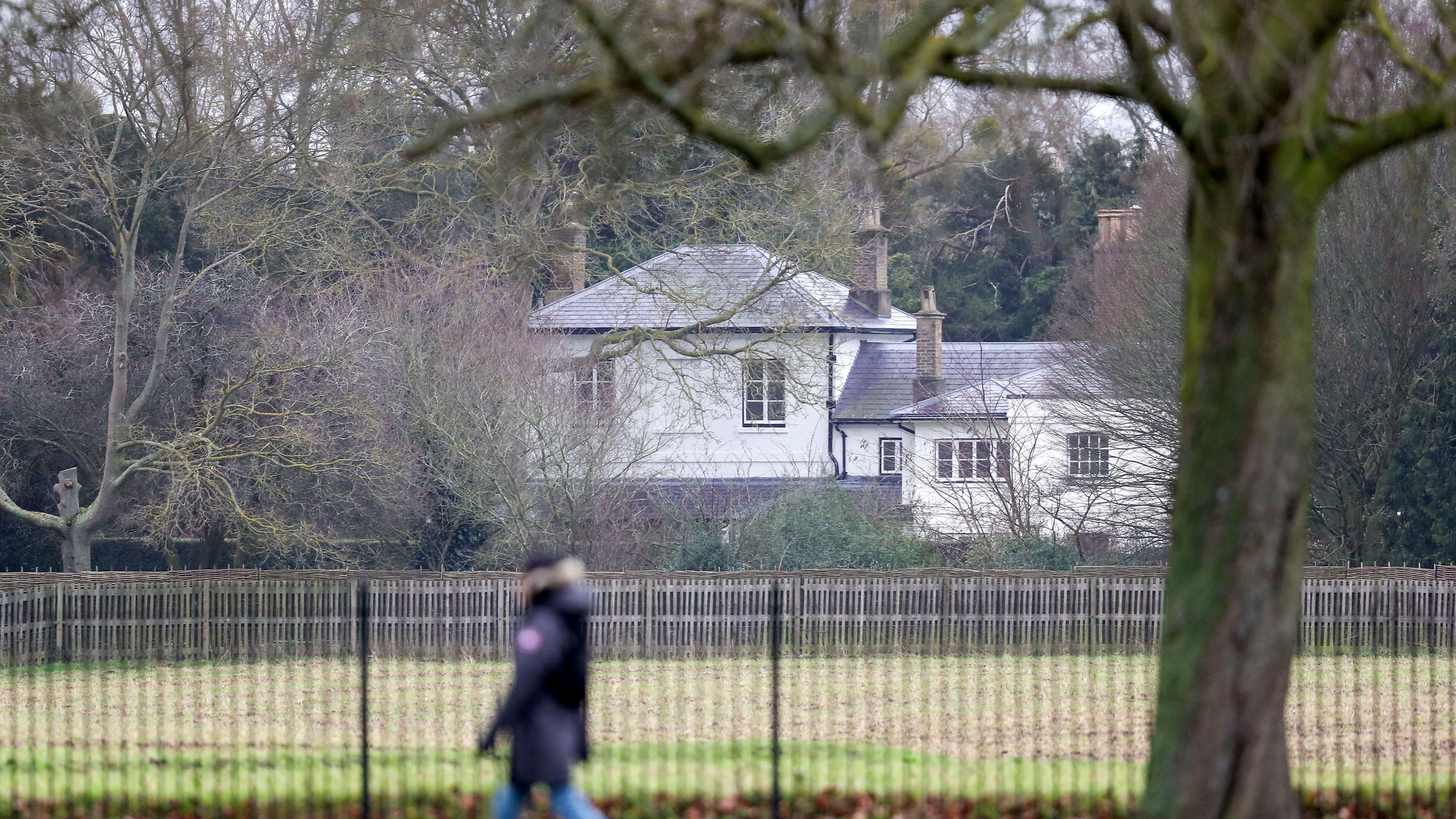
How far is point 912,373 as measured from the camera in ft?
122

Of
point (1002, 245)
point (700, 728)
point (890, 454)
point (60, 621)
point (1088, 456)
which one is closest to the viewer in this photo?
point (700, 728)

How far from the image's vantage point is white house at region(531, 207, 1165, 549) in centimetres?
2842

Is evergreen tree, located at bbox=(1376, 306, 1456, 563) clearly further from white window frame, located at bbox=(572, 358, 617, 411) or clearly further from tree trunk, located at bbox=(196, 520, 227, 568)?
tree trunk, located at bbox=(196, 520, 227, 568)

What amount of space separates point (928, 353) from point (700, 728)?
83.9 ft

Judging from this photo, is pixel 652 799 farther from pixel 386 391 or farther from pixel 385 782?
pixel 386 391

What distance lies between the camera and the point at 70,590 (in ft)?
67.4

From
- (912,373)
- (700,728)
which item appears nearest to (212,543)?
(912,373)

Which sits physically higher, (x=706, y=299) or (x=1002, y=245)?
(x=1002, y=245)

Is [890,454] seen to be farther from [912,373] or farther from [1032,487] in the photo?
[1032,487]

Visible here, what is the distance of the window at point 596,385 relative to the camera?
88.2ft

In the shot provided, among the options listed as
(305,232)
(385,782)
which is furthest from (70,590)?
(385,782)

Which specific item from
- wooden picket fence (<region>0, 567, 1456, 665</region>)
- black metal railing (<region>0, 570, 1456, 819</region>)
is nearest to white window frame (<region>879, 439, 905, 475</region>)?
wooden picket fence (<region>0, 567, 1456, 665</region>)

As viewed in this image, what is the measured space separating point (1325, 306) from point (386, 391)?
1763cm

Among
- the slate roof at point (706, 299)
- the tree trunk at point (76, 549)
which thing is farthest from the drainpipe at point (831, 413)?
the tree trunk at point (76, 549)
